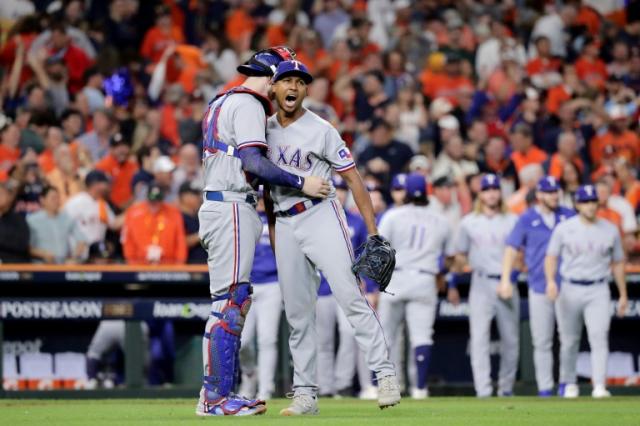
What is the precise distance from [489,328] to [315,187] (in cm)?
568

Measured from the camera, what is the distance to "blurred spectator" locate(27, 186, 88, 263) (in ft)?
44.3

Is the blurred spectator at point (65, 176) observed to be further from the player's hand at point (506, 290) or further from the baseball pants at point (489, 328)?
the player's hand at point (506, 290)

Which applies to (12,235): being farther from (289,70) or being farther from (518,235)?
(289,70)

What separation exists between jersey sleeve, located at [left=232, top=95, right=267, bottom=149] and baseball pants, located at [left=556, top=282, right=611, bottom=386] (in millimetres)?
5487

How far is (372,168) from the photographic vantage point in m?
15.5

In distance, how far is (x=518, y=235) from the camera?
13031 millimetres

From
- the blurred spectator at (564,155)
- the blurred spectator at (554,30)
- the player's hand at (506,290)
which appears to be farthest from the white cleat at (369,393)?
the blurred spectator at (554,30)

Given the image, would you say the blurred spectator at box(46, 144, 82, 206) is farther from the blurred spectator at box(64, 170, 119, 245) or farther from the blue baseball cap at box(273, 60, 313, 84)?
the blue baseball cap at box(273, 60, 313, 84)

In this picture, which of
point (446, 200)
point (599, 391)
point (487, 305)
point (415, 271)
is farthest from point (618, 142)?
point (599, 391)

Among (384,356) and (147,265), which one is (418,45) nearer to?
(147,265)

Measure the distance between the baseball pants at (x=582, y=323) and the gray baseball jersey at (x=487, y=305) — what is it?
1.73ft

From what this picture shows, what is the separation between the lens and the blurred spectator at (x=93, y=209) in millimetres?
14047

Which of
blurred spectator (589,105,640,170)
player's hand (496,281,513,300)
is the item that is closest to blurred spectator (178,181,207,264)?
player's hand (496,281,513,300)

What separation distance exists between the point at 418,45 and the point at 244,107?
11844 millimetres
